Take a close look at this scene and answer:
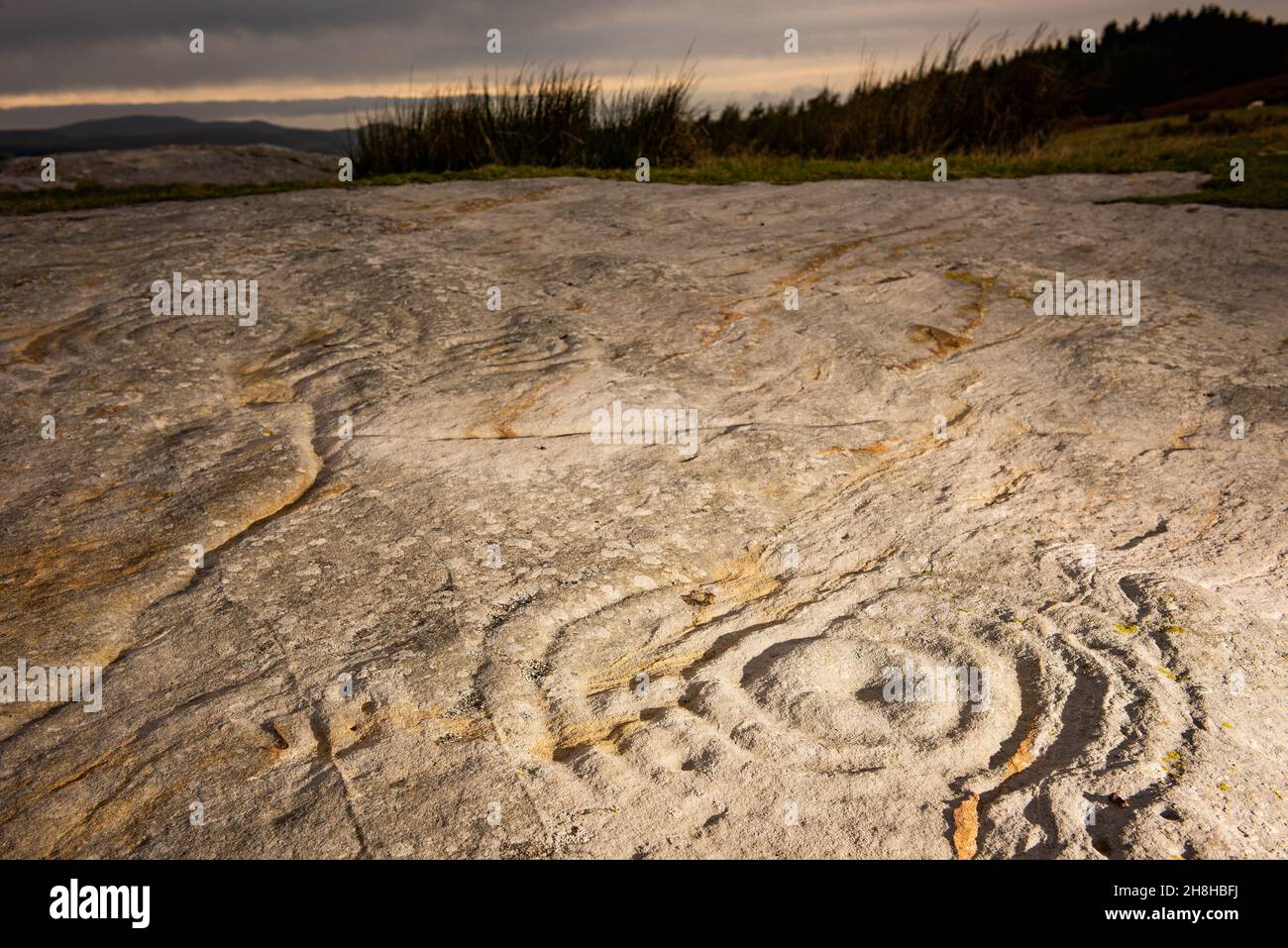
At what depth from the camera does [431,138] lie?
12.2 metres

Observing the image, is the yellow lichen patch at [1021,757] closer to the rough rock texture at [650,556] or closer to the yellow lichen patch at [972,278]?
the rough rock texture at [650,556]

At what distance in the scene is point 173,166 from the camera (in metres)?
14.2

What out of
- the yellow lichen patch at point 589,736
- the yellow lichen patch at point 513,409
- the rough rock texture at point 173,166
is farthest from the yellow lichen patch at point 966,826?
the rough rock texture at point 173,166

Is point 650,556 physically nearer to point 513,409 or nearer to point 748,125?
point 513,409

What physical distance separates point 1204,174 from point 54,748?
9886 mm

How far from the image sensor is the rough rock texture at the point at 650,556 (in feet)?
8.70

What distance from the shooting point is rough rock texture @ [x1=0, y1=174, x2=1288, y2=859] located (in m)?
2.65

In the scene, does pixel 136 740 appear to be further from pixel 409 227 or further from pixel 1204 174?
pixel 1204 174

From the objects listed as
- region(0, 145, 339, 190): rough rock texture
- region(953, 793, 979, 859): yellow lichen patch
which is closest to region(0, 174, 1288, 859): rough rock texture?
region(953, 793, 979, 859): yellow lichen patch

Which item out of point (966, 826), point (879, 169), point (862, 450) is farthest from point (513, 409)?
point (879, 169)

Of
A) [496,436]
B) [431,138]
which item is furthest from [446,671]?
[431,138]

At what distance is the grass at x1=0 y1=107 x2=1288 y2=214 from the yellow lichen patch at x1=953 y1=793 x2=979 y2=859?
767 centimetres

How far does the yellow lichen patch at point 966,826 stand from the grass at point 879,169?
25.1 feet

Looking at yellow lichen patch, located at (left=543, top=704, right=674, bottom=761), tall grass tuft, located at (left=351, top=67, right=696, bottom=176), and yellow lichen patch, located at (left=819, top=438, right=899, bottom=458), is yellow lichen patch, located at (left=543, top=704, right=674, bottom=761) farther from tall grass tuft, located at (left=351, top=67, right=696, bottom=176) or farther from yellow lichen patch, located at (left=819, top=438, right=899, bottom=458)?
tall grass tuft, located at (left=351, top=67, right=696, bottom=176)
